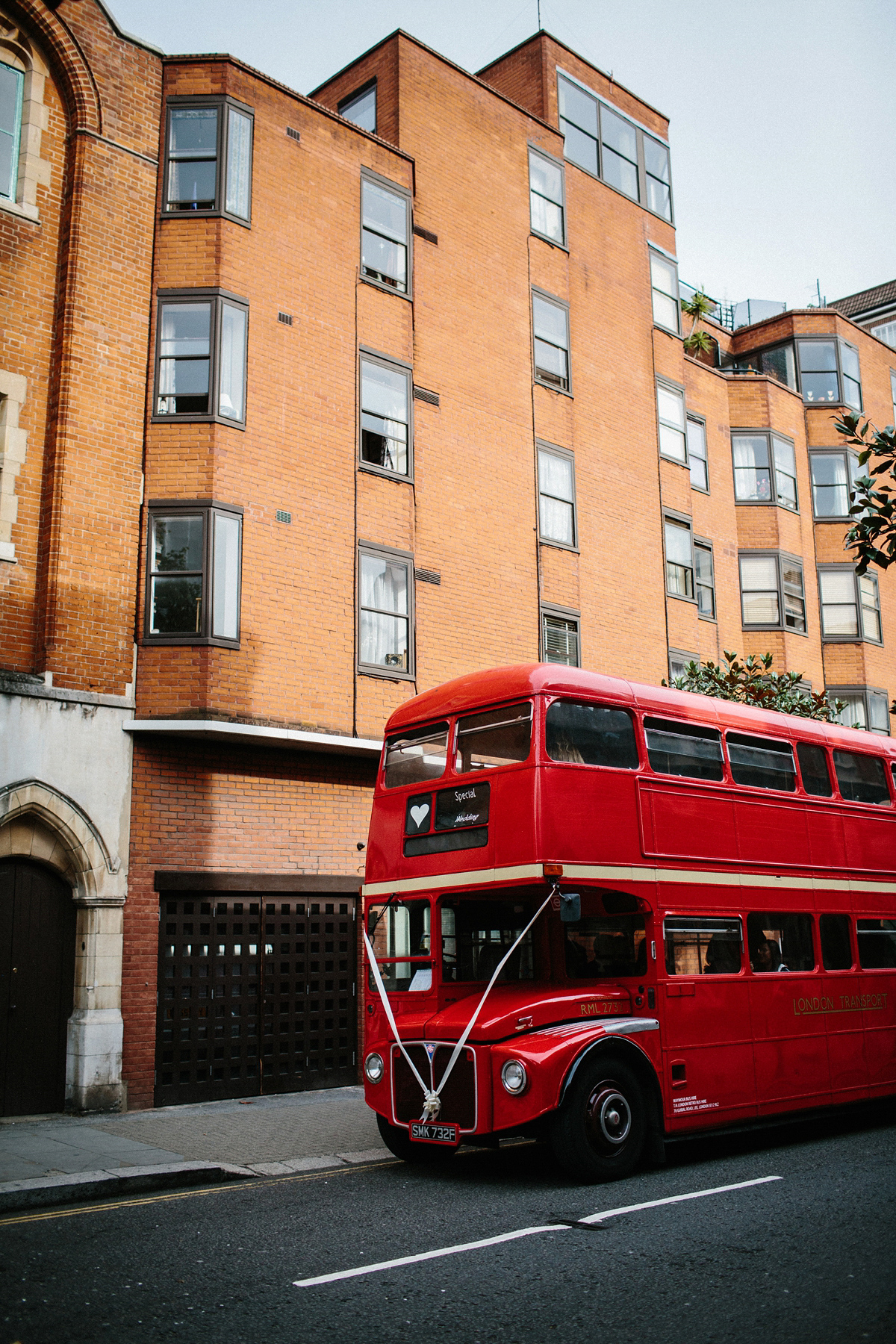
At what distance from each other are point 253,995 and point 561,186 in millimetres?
16318

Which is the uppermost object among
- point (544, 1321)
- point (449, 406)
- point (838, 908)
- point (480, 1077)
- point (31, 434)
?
point (449, 406)

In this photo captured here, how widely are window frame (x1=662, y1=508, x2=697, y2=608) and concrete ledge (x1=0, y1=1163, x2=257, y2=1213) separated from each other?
611 inches

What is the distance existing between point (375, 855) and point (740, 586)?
1695 cm

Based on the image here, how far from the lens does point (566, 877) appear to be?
8.61 meters

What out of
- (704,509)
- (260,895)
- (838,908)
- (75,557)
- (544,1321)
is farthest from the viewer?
(704,509)

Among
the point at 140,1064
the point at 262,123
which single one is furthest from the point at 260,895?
the point at 262,123

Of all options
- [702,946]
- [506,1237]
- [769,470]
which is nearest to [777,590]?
[769,470]

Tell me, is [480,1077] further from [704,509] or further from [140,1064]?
[704,509]

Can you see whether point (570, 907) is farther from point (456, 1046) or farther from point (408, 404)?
point (408, 404)

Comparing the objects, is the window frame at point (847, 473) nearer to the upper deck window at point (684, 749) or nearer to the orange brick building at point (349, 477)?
the orange brick building at point (349, 477)

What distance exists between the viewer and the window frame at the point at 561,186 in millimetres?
20906

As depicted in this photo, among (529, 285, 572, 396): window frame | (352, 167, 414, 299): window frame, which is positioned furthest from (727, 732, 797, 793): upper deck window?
(529, 285, 572, 396): window frame

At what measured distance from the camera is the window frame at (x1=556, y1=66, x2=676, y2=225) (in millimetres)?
23031

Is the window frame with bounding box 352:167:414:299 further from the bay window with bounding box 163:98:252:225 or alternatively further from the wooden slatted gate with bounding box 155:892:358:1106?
the wooden slatted gate with bounding box 155:892:358:1106
